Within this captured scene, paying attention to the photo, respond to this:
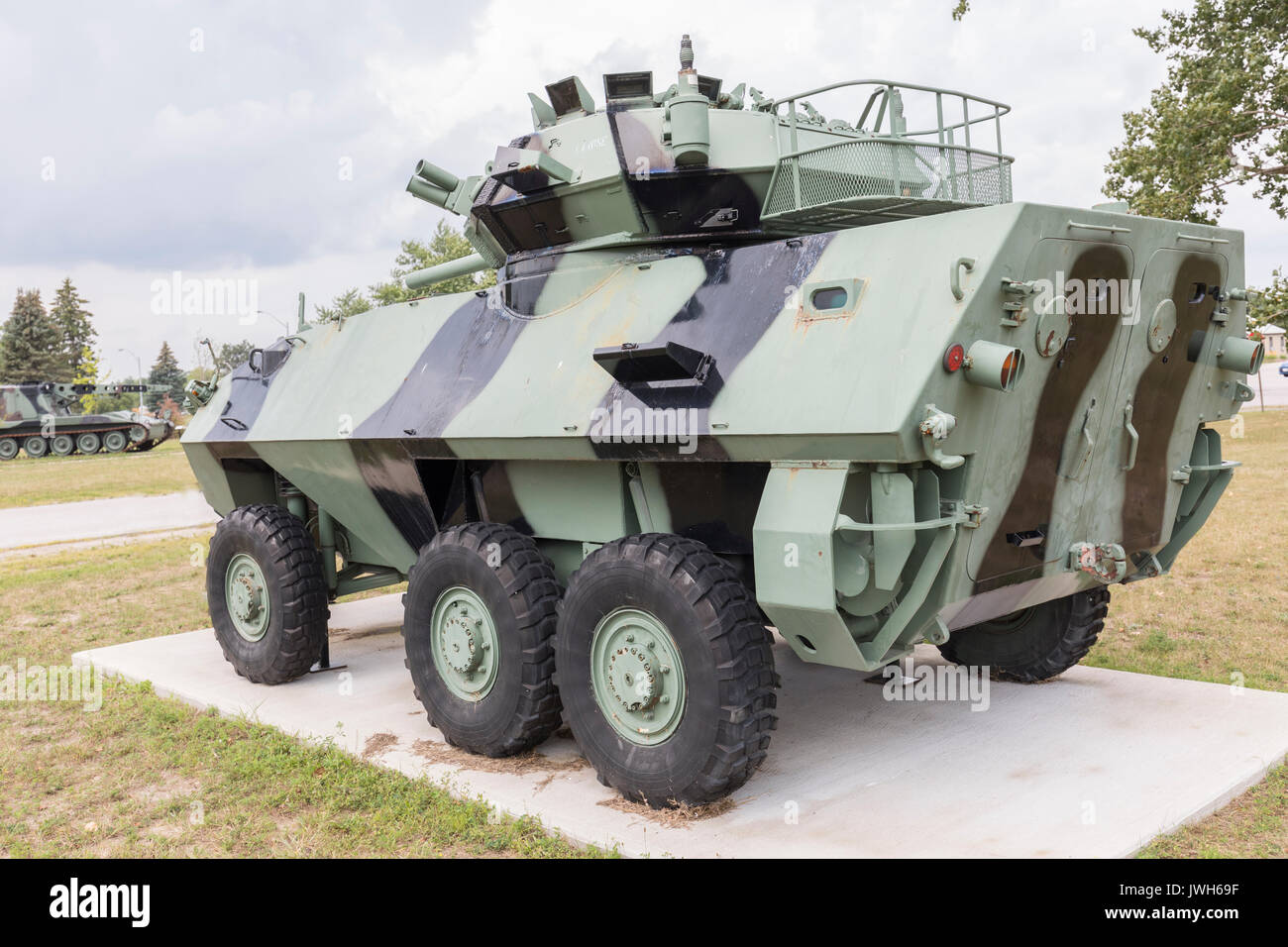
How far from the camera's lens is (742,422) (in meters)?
4.26

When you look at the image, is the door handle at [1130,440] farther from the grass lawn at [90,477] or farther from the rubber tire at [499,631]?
the grass lawn at [90,477]

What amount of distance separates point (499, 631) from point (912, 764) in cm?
196

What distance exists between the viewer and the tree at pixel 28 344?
5428 cm

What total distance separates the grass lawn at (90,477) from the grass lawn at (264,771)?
A: 12.7 meters

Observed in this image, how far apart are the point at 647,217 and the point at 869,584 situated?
214cm

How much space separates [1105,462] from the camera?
16.1 feet

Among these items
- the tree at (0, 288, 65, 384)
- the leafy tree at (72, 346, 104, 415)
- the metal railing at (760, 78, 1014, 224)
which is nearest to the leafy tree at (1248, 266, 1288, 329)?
the metal railing at (760, 78, 1014, 224)

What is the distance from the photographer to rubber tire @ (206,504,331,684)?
6.65 metres

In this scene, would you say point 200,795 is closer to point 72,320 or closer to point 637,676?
point 637,676

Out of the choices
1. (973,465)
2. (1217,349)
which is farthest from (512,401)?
(1217,349)

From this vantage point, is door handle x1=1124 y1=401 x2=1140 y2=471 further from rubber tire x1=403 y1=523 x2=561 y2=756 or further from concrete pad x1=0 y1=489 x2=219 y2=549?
concrete pad x1=0 y1=489 x2=219 y2=549

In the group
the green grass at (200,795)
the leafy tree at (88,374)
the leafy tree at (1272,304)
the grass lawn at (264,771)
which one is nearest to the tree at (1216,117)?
the leafy tree at (1272,304)

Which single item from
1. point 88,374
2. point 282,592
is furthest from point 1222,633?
point 88,374
